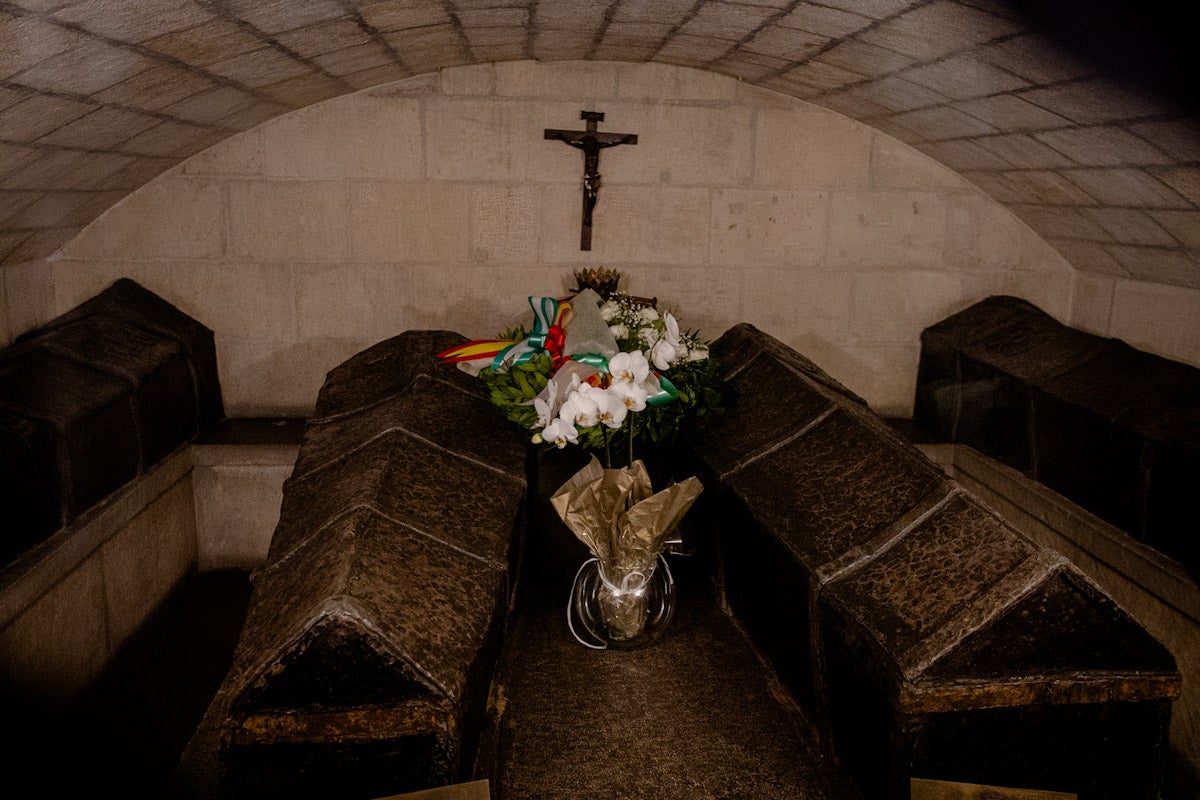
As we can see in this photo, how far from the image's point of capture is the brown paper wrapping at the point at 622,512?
1.85 metres

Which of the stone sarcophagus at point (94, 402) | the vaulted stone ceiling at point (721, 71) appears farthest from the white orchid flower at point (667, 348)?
the stone sarcophagus at point (94, 402)

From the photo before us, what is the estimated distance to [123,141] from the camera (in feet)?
10.0

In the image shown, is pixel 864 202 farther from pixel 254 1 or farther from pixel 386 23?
pixel 254 1

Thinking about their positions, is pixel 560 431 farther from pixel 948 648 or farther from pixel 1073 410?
pixel 1073 410

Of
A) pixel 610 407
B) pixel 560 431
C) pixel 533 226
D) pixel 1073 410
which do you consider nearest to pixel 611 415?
pixel 610 407

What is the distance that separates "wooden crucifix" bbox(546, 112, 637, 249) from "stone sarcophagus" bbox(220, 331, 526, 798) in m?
2.11

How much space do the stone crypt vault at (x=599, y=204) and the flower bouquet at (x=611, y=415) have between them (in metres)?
1.20

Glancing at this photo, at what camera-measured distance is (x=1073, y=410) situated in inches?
120

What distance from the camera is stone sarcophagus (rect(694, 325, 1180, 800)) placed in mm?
1420

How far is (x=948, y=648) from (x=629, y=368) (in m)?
0.95

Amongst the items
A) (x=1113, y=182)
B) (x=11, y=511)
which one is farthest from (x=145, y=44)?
(x=1113, y=182)

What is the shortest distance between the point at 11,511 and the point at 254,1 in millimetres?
1681

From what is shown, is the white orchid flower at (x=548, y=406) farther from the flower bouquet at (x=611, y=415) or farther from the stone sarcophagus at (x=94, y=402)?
the stone sarcophagus at (x=94, y=402)

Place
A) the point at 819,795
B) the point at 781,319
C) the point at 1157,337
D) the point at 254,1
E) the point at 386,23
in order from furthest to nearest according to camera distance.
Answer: the point at 781,319 < the point at 1157,337 < the point at 386,23 < the point at 254,1 < the point at 819,795
